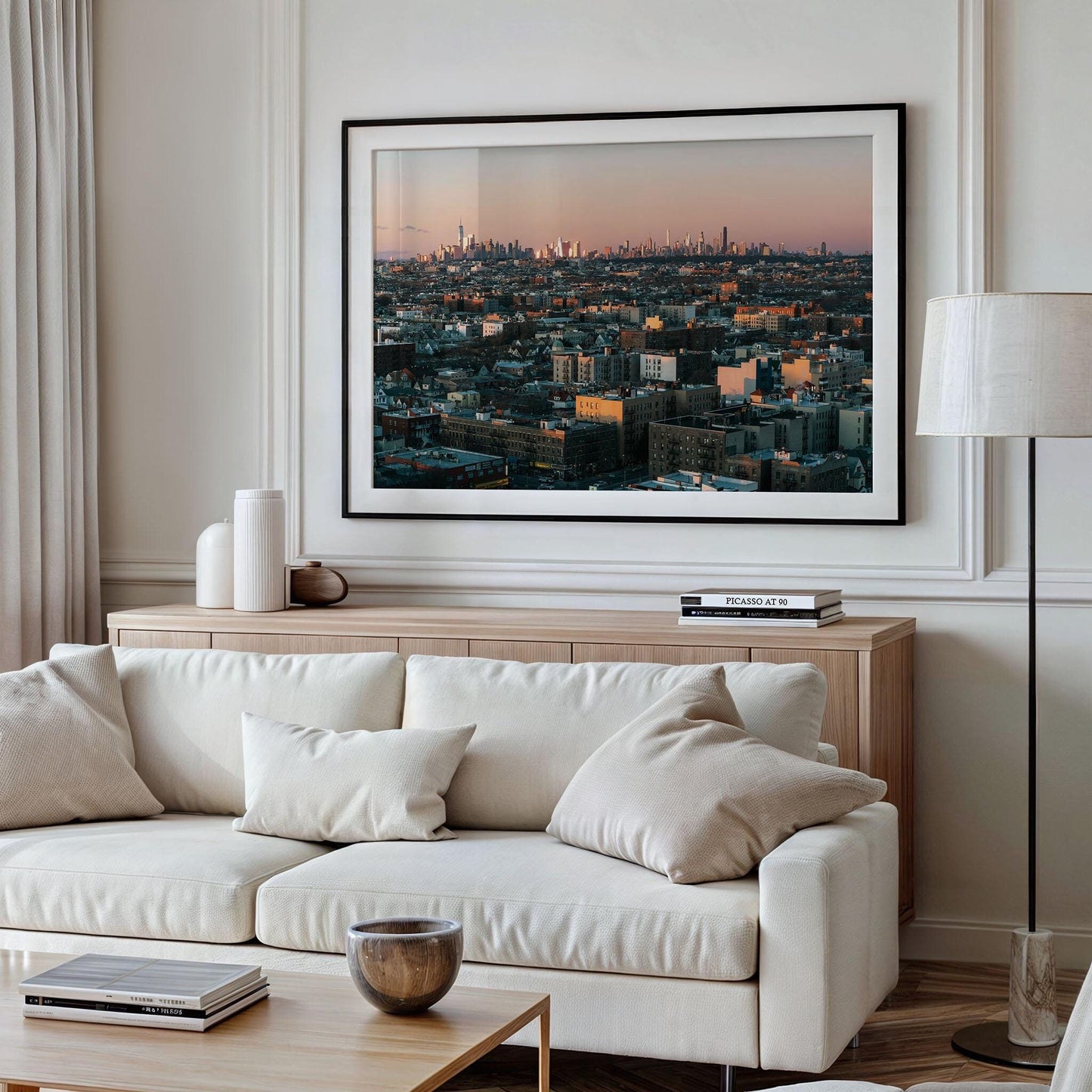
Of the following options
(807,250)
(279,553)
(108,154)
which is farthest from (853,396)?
Answer: (108,154)

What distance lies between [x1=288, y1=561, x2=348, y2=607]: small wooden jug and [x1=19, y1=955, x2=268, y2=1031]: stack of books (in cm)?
185

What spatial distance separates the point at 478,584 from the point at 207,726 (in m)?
0.98

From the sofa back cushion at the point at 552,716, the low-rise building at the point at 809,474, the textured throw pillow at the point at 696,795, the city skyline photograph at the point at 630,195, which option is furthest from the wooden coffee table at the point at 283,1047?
the city skyline photograph at the point at 630,195

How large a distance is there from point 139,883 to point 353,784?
463mm

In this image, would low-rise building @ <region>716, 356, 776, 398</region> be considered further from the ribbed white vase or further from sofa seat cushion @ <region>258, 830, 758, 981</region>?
sofa seat cushion @ <region>258, 830, 758, 981</region>

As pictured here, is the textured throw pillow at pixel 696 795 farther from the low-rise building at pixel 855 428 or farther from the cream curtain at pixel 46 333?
the cream curtain at pixel 46 333

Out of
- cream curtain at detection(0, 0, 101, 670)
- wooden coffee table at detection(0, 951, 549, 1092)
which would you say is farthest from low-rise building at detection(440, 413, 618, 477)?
wooden coffee table at detection(0, 951, 549, 1092)

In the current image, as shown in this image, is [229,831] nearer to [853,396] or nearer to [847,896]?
[847,896]

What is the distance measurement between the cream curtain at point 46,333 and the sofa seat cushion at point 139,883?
1.10 meters

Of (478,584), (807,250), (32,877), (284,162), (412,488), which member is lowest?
(32,877)

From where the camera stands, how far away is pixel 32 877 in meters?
2.88

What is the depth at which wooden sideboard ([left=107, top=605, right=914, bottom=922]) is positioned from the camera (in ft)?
11.0

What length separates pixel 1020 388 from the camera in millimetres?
3035

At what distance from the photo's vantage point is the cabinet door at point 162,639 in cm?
377
